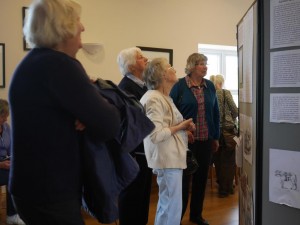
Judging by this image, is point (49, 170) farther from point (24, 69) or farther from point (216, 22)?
point (216, 22)

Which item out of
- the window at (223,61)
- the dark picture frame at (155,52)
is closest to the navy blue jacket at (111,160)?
the dark picture frame at (155,52)

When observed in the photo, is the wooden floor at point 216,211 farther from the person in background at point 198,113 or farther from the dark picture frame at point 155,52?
the dark picture frame at point 155,52

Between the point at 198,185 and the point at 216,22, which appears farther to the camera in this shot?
the point at 216,22

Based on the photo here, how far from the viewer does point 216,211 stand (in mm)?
3309

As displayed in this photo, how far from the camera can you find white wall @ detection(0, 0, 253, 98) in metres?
3.65

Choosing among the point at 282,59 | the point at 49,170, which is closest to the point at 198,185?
the point at 282,59

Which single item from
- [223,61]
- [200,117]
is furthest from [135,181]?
[223,61]

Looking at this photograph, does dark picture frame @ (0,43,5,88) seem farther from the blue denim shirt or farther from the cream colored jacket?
the cream colored jacket

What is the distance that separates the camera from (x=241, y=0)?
5.03 metres

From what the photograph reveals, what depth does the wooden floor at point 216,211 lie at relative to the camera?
302cm

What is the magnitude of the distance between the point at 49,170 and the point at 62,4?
50cm

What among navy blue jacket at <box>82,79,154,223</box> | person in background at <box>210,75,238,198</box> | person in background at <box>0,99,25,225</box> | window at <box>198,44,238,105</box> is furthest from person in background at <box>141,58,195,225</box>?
window at <box>198,44,238,105</box>

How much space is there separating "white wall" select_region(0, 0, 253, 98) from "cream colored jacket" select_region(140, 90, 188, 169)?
6.91 ft

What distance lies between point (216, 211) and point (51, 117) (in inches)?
104
